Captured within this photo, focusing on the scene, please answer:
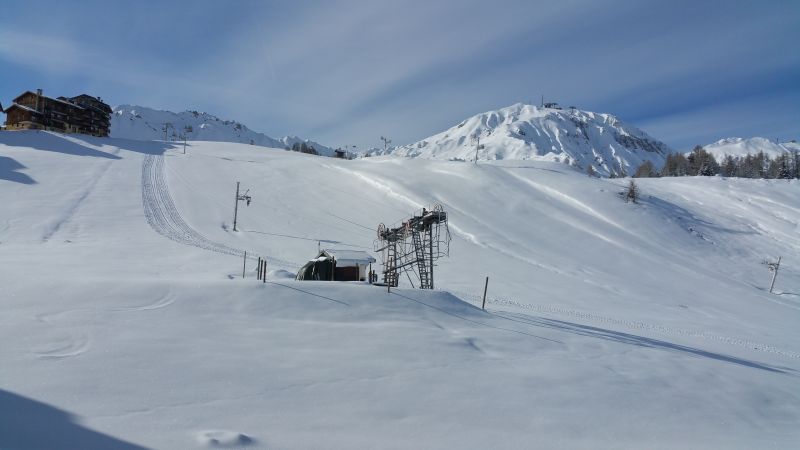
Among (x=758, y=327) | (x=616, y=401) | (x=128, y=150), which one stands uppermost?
(x=128, y=150)

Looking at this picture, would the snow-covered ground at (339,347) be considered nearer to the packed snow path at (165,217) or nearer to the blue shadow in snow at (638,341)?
the blue shadow in snow at (638,341)

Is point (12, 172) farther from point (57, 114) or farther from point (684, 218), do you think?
point (684, 218)

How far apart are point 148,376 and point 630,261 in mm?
42317

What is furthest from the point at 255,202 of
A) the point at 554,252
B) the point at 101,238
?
the point at 554,252

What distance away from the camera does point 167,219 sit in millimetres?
35906

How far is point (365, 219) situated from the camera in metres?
43.6

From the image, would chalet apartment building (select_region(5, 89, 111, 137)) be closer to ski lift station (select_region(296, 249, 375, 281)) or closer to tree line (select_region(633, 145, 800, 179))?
ski lift station (select_region(296, 249, 375, 281))

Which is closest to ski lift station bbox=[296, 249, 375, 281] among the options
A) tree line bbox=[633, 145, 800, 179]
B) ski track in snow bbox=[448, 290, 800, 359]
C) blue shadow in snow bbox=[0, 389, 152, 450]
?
ski track in snow bbox=[448, 290, 800, 359]

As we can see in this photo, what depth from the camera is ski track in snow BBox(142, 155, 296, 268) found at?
30281 mm

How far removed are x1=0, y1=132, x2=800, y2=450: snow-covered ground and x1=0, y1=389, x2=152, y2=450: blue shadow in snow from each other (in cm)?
3

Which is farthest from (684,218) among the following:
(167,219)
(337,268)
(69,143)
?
(69,143)

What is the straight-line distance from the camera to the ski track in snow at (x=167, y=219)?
1192 inches

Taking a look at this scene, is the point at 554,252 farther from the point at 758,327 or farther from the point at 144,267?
the point at 144,267

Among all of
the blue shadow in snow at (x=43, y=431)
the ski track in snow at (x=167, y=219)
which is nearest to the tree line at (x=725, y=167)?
the ski track in snow at (x=167, y=219)
